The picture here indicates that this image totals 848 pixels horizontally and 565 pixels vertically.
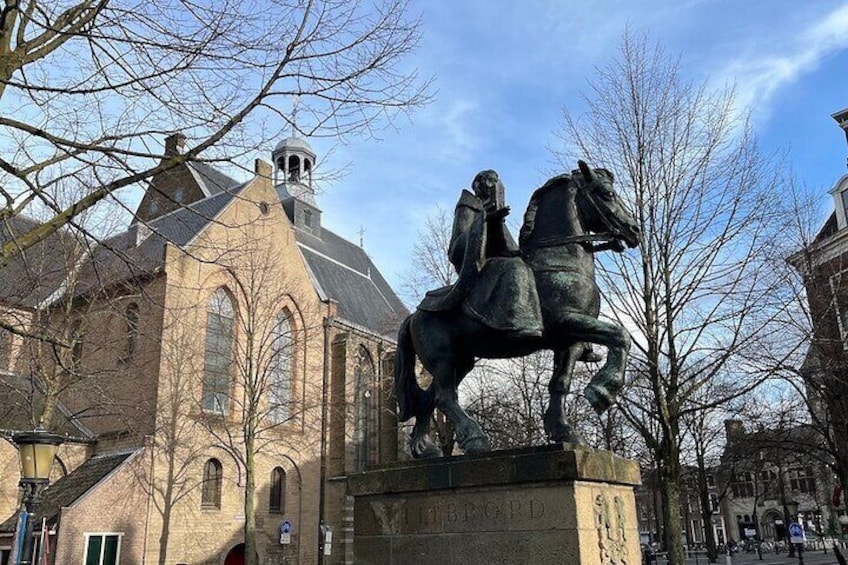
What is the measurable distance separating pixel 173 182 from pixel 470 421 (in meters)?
34.6

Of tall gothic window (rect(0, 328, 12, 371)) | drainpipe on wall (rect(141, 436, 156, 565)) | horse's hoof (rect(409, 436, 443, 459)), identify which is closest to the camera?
horse's hoof (rect(409, 436, 443, 459))

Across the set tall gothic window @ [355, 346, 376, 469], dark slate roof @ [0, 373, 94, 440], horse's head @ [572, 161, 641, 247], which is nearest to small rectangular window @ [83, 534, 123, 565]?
dark slate roof @ [0, 373, 94, 440]

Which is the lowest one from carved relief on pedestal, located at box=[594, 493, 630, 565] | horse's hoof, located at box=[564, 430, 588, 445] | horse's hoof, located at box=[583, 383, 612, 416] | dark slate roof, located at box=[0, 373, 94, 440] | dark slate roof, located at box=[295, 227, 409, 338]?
carved relief on pedestal, located at box=[594, 493, 630, 565]

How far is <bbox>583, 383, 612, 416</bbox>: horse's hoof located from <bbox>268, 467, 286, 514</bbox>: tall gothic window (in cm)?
2654

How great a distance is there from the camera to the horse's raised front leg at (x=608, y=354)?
5.61 metres

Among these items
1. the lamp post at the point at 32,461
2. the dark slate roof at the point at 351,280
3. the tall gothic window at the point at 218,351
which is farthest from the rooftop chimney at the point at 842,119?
the lamp post at the point at 32,461

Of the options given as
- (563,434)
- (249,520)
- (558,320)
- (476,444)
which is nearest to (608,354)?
(558,320)

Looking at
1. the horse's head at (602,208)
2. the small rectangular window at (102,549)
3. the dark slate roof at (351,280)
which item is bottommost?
the small rectangular window at (102,549)

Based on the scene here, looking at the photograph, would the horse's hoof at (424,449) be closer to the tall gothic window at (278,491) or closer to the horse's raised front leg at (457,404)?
the horse's raised front leg at (457,404)

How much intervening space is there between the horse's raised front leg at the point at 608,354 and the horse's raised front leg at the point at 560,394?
0.99 ft

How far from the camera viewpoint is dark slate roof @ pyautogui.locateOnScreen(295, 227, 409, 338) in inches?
1540

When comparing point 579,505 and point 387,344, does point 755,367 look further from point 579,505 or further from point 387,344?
point 387,344

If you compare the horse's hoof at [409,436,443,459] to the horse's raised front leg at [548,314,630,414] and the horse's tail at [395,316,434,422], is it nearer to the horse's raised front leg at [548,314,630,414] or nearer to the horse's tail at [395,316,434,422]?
the horse's tail at [395,316,434,422]

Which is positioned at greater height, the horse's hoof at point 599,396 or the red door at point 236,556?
the horse's hoof at point 599,396
